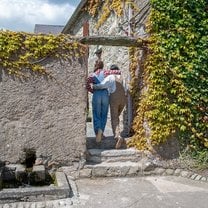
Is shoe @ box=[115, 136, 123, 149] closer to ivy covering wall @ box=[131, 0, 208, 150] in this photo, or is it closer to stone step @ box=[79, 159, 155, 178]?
stone step @ box=[79, 159, 155, 178]

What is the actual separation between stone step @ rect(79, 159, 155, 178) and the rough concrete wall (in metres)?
0.37

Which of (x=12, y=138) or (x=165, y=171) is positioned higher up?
(x=12, y=138)

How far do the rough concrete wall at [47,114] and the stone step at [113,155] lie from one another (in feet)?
1.31

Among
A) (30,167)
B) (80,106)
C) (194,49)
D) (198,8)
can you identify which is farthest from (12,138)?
(198,8)

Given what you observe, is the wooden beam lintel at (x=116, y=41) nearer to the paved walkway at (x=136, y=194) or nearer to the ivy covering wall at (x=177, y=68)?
the ivy covering wall at (x=177, y=68)

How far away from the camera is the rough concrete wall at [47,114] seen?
660 centimetres

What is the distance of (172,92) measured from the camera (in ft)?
23.6

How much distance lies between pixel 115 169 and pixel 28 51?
2995 mm

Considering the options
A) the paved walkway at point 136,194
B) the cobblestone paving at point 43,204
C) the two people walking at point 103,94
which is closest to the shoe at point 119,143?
the two people walking at point 103,94

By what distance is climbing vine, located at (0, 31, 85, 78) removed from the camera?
646 centimetres

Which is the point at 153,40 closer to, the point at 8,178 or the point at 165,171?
the point at 165,171

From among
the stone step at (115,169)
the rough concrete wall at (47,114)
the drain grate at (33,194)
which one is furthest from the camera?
the stone step at (115,169)

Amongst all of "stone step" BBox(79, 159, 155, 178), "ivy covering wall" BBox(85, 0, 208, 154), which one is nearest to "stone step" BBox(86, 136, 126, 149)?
"stone step" BBox(79, 159, 155, 178)

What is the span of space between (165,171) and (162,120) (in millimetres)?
1123
